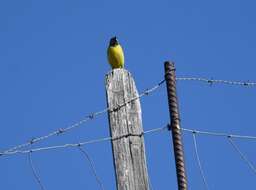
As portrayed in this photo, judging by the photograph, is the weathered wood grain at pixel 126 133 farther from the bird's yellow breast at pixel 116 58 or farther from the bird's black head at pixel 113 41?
the bird's black head at pixel 113 41

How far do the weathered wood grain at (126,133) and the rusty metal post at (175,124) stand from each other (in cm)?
29

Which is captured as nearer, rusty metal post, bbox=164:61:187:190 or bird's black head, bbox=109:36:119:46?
rusty metal post, bbox=164:61:187:190

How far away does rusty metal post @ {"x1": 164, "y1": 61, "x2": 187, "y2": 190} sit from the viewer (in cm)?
625

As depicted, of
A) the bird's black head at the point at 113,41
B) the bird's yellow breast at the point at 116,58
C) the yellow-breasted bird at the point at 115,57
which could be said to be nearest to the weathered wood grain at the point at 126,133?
the yellow-breasted bird at the point at 115,57

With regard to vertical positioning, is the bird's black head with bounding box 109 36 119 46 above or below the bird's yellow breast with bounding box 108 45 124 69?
above

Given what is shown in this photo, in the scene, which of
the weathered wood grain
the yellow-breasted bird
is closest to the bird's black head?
the yellow-breasted bird

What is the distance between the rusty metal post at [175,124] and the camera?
6.25 m

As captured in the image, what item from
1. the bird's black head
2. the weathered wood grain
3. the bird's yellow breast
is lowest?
the weathered wood grain

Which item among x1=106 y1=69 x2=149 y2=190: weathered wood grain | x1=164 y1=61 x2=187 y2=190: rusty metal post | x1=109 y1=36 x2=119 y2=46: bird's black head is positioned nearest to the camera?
x1=164 y1=61 x2=187 y2=190: rusty metal post

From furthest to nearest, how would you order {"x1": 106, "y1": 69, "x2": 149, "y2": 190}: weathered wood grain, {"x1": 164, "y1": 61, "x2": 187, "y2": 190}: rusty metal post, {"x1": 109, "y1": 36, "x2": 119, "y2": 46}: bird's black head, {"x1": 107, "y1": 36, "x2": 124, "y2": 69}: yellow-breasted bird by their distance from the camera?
{"x1": 109, "y1": 36, "x2": 119, "y2": 46}: bird's black head < {"x1": 107, "y1": 36, "x2": 124, "y2": 69}: yellow-breasted bird < {"x1": 106, "y1": 69, "x2": 149, "y2": 190}: weathered wood grain < {"x1": 164, "y1": 61, "x2": 187, "y2": 190}: rusty metal post

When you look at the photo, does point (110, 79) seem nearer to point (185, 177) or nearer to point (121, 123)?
point (121, 123)

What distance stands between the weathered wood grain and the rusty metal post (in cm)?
29

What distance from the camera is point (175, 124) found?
654 centimetres

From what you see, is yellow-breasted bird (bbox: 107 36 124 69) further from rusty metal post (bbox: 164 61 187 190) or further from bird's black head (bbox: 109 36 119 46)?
rusty metal post (bbox: 164 61 187 190)
